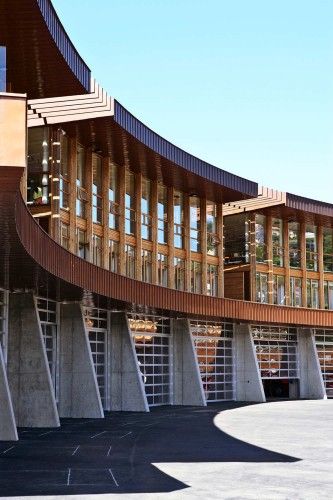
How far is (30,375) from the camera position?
25734mm

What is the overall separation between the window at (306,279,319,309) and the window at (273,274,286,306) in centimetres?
203

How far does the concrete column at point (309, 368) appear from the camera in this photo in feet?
159

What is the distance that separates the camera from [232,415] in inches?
1267

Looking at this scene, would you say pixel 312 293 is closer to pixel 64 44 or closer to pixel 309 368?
pixel 309 368

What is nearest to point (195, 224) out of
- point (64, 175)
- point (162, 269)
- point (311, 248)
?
point (162, 269)

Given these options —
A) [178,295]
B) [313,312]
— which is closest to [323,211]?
[313,312]

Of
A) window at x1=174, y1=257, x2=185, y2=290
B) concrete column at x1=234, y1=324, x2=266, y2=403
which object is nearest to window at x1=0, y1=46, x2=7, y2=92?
window at x1=174, y1=257, x2=185, y2=290

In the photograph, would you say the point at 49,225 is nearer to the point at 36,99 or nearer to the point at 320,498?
the point at 36,99

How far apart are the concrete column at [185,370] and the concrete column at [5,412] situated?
62.7 feet

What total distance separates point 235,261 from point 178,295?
14497 mm

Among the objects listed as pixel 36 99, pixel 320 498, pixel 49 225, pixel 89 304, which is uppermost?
pixel 36 99

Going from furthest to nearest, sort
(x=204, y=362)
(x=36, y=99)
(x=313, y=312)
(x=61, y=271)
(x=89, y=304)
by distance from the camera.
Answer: (x=313, y=312) → (x=204, y=362) → (x=89, y=304) → (x=36, y=99) → (x=61, y=271)

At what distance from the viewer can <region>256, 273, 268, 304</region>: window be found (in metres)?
49.9

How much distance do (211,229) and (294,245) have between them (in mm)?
8358
